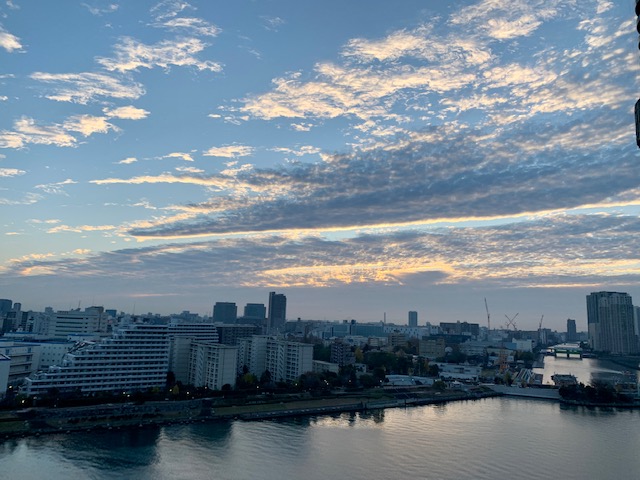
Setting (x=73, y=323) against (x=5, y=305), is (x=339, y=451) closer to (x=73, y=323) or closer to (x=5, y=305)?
(x=73, y=323)

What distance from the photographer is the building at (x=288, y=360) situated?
97.7ft

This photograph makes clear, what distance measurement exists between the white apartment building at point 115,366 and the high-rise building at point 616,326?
70526mm

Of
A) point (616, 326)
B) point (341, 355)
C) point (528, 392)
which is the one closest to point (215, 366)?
point (341, 355)

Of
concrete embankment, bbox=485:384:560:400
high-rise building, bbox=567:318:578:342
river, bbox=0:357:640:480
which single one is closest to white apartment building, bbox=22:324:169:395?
river, bbox=0:357:640:480

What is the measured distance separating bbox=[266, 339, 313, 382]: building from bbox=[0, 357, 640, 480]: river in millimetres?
7383

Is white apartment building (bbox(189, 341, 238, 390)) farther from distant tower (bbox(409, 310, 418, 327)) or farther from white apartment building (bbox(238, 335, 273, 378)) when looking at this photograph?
distant tower (bbox(409, 310, 418, 327))

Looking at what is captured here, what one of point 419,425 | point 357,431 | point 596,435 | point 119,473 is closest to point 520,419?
point 596,435

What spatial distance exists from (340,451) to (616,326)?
71295 mm

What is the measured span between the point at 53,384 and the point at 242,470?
11.0 metres

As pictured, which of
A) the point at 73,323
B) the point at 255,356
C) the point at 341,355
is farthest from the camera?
the point at 341,355

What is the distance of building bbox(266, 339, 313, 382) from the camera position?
97.7 feet

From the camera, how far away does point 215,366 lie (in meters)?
24.8

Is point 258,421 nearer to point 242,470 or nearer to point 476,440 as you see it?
point 242,470

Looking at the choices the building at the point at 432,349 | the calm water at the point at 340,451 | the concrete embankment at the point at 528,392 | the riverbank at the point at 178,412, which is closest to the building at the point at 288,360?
the riverbank at the point at 178,412
